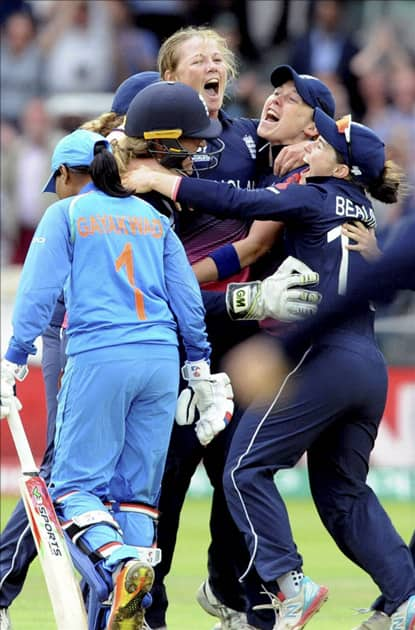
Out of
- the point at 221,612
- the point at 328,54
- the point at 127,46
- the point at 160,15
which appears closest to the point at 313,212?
the point at 221,612

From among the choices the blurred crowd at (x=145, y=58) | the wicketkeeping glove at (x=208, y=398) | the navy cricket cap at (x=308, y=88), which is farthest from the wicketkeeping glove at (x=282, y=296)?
the blurred crowd at (x=145, y=58)

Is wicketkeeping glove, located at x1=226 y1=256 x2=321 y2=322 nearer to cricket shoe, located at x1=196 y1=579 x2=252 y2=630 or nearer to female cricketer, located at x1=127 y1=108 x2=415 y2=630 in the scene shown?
female cricketer, located at x1=127 y1=108 x2=415 y2=630

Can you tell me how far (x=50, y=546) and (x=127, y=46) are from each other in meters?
10.5

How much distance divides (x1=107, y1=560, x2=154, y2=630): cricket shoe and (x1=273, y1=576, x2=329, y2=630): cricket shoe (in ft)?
2.69

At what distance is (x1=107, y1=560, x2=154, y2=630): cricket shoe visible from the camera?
5.74 metres

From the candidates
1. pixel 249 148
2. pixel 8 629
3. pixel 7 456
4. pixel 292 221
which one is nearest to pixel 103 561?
pixel 8 629

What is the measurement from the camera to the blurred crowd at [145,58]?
1492 cm

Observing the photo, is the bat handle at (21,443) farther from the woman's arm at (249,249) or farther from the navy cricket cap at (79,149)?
the woman's arm at (249,249)

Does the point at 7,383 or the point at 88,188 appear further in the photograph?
the point at 88,188

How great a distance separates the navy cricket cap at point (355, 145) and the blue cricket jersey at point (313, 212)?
11cm

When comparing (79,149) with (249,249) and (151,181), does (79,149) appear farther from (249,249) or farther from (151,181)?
(249,249)

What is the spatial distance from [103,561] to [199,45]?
267 cm

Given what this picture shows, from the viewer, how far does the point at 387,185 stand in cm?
675

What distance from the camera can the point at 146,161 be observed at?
6.77 metres
